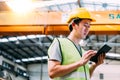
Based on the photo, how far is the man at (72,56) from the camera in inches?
100

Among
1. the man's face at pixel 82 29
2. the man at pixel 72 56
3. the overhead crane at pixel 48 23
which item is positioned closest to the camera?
the man at pixel 72 56

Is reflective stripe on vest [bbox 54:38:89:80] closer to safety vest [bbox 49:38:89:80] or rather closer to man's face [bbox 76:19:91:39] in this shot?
safety vest [bbox 49:38:89:80]

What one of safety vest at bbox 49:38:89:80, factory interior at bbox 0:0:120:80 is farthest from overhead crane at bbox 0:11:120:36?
safety vest at bbox 49:38:89:80

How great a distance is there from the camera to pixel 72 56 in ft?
8.84

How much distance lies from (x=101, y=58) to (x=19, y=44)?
679 inches

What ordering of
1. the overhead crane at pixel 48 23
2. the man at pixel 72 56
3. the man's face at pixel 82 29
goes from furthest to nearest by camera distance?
the overhead crane at pixel 48 23
the man's face at pixel 82 29
the man at pixel 72 56

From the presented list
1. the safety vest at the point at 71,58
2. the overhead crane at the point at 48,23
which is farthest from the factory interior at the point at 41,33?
the safety vest at the point at 71,58

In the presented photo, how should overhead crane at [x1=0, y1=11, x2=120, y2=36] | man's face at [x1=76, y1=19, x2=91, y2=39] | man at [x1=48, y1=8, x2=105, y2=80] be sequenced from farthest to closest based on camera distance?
overhead crane at [x1=0, y1=11, x2=120, y2=36]
man's face at [x1=76, y1=19, x2=91, y2=39]
man at [x1=48, y1=8, x2=105, y2=80]

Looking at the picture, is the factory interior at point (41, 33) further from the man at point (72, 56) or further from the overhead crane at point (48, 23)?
the man at point (72, 56)

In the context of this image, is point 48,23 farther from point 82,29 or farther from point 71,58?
point 71,58

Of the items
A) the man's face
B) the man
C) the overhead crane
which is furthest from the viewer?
the overhead crane

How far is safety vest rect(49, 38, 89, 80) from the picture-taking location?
2623mm

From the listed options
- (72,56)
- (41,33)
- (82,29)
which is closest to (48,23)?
(41,33)

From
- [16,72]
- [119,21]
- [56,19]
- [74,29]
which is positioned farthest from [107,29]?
[16,72]
